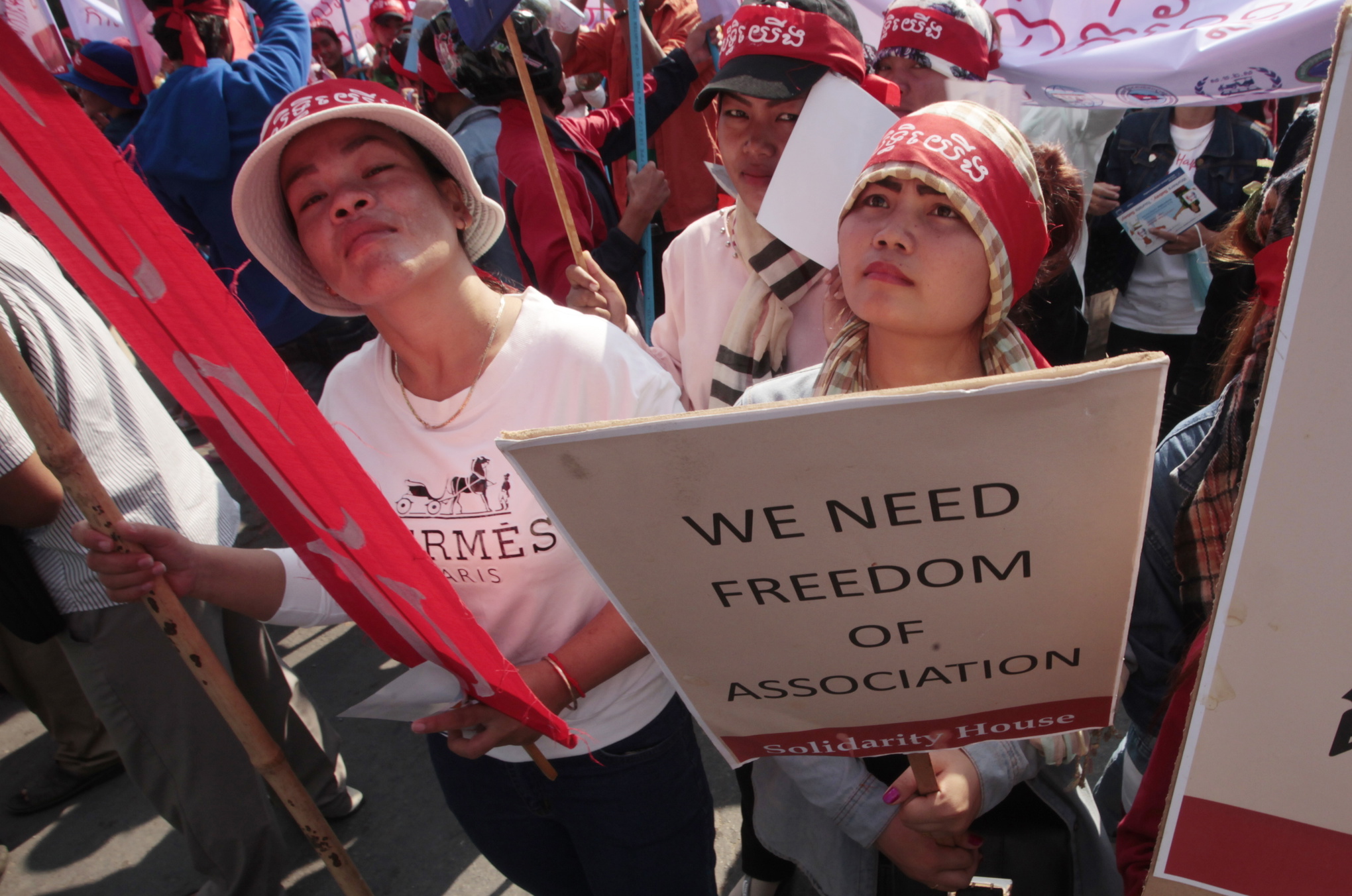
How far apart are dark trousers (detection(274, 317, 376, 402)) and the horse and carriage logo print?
1804mm

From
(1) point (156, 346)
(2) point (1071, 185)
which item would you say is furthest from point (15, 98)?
(2) point (1071, 185)

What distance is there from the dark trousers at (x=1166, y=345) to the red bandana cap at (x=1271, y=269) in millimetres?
2464

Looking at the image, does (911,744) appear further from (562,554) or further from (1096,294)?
(1096,294)

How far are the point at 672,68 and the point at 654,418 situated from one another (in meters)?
2.70

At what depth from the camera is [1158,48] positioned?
2479 millimetres

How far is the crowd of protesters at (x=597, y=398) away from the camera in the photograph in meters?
1.19

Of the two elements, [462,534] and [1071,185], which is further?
[1071,185]

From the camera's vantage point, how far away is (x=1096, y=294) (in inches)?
143

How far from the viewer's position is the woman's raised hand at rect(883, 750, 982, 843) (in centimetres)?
113

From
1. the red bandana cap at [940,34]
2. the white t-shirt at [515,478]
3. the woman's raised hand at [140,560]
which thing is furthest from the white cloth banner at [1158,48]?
the woman's raised hand at [140,560]

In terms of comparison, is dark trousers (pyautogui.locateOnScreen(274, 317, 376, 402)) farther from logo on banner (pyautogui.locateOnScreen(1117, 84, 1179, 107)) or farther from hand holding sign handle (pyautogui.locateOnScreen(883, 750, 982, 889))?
logo on banner (pyautogui.locateOnScreen(1117, 84, 1179, 107))

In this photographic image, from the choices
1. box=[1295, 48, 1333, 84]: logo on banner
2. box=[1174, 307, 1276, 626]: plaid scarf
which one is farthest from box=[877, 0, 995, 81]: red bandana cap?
box=[1174, 307, 1276, 626]: plaid scarf

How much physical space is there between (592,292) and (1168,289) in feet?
8.51

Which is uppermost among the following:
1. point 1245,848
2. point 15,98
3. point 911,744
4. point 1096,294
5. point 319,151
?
point 15,98
